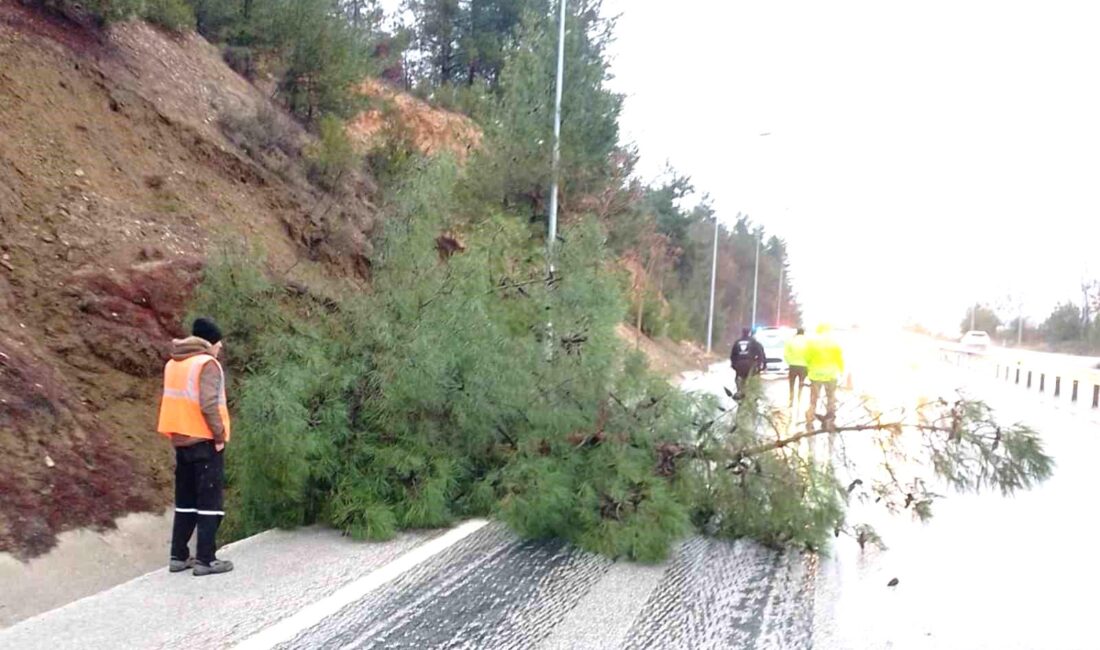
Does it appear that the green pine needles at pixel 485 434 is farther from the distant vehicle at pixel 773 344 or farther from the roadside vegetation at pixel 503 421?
the distant vehicle at pixel 773 344

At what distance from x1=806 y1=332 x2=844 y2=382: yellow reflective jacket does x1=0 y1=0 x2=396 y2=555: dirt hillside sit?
598cm

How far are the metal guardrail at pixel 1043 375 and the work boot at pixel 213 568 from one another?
26102 millimetres

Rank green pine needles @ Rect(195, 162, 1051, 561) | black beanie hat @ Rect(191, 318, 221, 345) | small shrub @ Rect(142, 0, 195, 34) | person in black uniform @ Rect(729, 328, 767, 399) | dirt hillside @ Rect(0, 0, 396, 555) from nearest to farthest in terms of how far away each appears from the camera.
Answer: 1. black beanie hat @ Rect(191, 318, 221, 345)
2. green pine needles @ Rect(195, 162, 1051, 561)
3. dirt hillside @ Rect(0, 0, 396, 555)
4. small shrub @ Rect(142, 0, 195, 34)
5. person in black uniform @ Rect(729, 328, 767, 399)

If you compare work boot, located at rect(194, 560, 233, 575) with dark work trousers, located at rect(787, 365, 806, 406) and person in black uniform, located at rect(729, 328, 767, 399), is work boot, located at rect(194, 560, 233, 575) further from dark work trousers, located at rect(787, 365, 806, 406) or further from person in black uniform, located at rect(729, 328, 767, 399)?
person in black uniform, located at rect(729, 328, 767, 399)

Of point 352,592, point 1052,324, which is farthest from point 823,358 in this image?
point 1052,324

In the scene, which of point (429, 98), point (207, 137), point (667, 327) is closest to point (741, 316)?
point (667, 327)

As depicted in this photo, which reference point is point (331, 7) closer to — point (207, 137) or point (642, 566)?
point (207, 137)

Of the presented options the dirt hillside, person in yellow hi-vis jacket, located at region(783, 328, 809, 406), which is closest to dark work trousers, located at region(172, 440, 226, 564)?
the dirt hillside

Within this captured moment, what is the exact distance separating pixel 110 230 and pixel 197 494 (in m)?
6.08

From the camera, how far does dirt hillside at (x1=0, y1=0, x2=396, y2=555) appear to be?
27.1 feet

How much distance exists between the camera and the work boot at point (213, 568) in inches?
248

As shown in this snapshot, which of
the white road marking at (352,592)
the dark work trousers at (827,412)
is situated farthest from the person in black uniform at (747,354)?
the white road marking at (352,592)

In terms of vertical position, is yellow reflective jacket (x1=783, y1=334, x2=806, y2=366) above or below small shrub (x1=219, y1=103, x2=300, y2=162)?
below

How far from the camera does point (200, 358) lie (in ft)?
21.4
